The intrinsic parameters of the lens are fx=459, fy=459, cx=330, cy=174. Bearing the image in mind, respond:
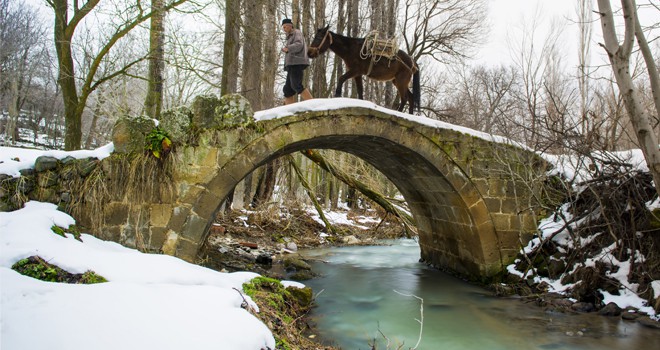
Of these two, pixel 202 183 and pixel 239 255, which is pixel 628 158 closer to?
pixel 202 183

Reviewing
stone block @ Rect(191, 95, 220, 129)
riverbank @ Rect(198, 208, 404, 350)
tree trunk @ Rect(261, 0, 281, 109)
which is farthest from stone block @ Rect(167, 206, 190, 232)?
tree trunk @ Rect(261, 0, 281, 109)

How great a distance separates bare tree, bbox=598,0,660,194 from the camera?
427 cm

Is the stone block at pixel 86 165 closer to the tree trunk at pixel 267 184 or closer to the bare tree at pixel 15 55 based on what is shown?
the tree trunk at pixel 267 184

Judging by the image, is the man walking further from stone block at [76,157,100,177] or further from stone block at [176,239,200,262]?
stone block at [76,157,100,177]

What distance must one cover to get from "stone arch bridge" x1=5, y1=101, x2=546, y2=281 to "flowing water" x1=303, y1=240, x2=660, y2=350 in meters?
0.85

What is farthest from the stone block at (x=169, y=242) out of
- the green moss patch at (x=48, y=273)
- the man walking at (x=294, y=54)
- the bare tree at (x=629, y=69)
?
the bare tree at (x=629, y=69)

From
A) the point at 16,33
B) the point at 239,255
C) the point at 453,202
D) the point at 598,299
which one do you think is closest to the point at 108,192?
the point at 239,255

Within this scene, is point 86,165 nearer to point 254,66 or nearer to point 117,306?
point 117,306

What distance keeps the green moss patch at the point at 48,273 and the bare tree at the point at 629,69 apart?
4.76 meters

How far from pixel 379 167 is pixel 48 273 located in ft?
19.4

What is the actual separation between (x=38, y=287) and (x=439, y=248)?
6939 mm

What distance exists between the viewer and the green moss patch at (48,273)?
312 cm

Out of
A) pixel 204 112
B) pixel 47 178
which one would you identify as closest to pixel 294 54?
pixel 204 112

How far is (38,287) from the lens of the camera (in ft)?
8.48
